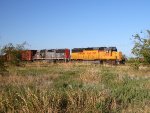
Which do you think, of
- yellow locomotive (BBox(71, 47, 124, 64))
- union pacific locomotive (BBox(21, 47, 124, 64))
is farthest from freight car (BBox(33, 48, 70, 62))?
yellow locomotive (BBox(71, 47, 124, 64))

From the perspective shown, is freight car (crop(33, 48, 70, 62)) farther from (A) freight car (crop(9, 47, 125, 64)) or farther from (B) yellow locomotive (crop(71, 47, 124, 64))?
(B) yellow locomotive (crop(71, 47, 124, 64))

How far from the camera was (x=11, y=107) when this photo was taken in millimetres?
7719

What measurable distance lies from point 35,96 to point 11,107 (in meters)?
0.65

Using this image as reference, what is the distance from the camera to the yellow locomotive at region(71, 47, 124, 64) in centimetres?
5013

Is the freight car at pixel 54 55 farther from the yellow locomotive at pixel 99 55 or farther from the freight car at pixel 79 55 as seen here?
the yellow locomotive at pixel 99 55

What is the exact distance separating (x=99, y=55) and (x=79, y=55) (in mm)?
5172

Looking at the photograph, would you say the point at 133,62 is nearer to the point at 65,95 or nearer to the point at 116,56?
the point at 65,95

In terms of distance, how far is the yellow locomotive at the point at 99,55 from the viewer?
5013 centimetres

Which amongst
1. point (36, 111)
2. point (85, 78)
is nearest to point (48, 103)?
point (36, 111)

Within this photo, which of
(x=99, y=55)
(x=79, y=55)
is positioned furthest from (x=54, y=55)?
(x=99, y=55)

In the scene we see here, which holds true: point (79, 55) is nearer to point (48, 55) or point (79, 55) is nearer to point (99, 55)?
point (99, 55)

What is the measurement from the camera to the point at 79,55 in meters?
56.2

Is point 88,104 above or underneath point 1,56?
underneath

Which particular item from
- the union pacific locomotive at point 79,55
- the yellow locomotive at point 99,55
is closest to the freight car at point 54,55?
the union pacific locomotive at point 79,55
